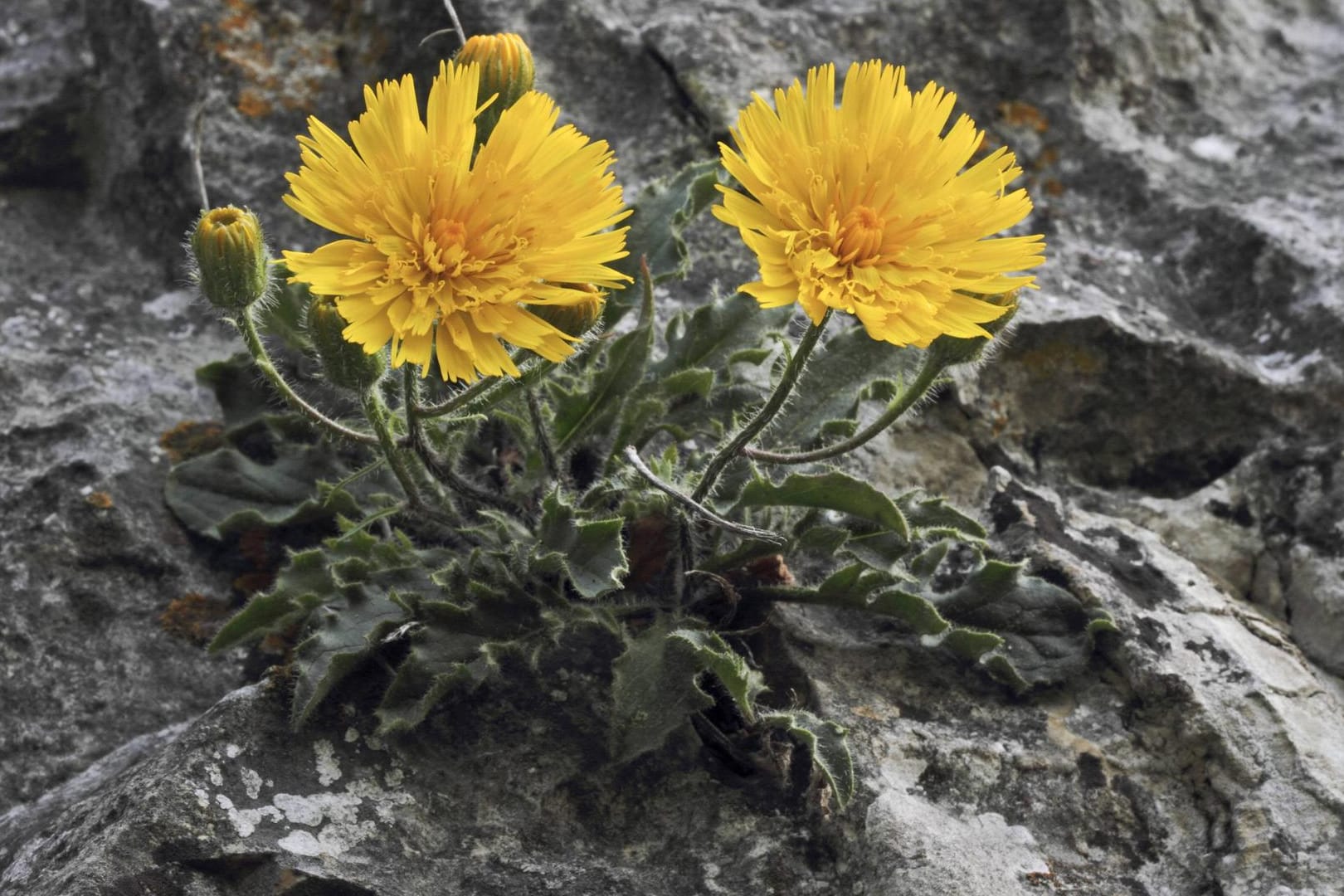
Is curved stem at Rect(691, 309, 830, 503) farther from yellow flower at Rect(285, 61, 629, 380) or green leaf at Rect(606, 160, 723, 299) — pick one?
green leaf at Rect(606, 160, 723, 299)

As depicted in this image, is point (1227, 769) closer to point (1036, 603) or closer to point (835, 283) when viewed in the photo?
point (1036, 603)

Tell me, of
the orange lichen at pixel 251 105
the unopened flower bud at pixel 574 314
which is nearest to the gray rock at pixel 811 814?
the unopened flower bud at pixel 574 314

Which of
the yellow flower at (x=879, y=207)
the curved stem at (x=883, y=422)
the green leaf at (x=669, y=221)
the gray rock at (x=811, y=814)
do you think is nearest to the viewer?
the yellow flower at (x=879, y=207)

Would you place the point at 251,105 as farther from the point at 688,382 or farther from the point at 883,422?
the point at 883,422

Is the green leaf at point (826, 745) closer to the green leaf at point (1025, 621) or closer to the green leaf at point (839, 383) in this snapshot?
the green leaf at point (1025, 621)

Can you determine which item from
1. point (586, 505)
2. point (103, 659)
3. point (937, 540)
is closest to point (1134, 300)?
point (937, 540)

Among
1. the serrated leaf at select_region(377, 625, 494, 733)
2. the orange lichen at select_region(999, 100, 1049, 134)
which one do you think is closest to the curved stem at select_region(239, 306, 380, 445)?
the serrated leaf at select_region(377, 625, 494, 733)
